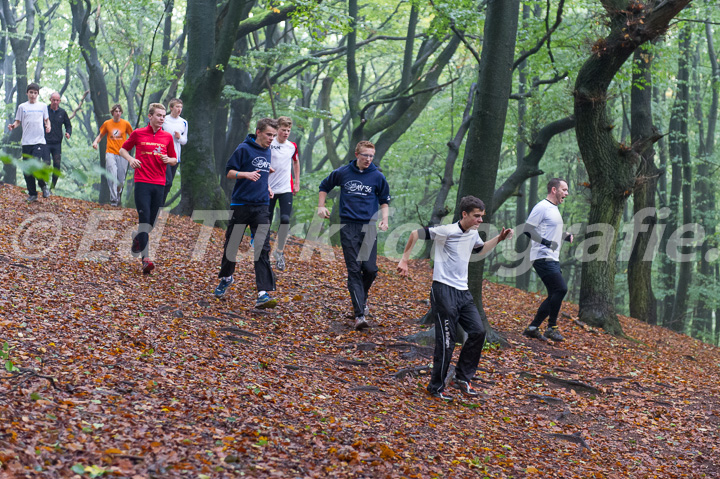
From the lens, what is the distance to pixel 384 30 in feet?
71.4

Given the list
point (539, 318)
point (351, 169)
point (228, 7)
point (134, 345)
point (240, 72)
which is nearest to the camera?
point (134, 345)

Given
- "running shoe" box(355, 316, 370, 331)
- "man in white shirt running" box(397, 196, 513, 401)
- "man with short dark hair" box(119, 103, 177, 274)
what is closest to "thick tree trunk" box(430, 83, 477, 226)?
"running shoe" box(355, 316, 370, 331)

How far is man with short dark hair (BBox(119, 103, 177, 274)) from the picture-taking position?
8.21 meters

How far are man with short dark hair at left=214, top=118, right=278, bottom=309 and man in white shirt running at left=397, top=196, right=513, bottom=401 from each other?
2.40 meters

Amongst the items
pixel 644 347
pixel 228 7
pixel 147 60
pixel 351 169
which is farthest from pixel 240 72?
pixel 644 347

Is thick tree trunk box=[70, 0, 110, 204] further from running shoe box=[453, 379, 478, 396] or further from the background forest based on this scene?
running shoe box=[453, 379, 478, 396]

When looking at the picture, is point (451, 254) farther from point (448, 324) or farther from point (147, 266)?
point (147, 266)

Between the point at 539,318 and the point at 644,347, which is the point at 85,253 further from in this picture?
the point at 644,347

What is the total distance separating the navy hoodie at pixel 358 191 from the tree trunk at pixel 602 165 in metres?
4.71

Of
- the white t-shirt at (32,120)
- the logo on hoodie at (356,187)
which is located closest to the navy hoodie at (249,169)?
the logo on hoodie at (356,187)

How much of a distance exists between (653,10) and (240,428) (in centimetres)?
872

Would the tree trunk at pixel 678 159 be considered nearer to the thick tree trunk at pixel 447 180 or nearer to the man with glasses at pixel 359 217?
the thick tree trunk at pixel 447 180

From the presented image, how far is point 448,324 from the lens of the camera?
5996mm

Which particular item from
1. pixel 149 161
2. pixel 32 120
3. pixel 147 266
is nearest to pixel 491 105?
pixel 149 161
